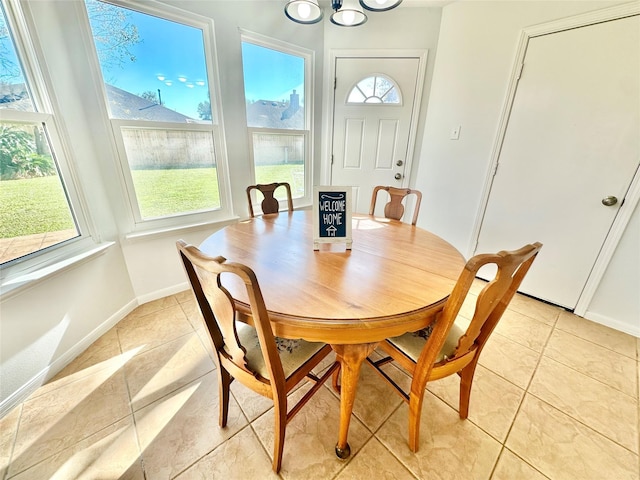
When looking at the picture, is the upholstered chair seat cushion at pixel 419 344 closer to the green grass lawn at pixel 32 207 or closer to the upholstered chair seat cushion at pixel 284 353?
the upholstered chair seat cushion at pixel 284 353

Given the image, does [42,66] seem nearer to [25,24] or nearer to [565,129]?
[25,24]

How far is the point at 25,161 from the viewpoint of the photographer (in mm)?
1310

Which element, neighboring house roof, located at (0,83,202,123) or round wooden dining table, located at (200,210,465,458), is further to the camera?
neighboring house roof, located at (0,83,202,123)

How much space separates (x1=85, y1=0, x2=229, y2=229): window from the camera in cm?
167

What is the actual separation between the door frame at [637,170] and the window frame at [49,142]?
3161mm

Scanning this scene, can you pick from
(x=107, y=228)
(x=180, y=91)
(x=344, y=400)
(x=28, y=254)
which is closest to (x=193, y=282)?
(x=344, y=400)

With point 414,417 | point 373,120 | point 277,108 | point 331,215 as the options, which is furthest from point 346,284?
point 373,120

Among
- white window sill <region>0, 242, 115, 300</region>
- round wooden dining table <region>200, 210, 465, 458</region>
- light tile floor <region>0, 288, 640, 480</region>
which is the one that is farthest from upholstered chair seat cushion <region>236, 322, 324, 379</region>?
white window sill <region>0, 242, 115, 300</region>

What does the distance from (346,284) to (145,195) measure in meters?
1.84

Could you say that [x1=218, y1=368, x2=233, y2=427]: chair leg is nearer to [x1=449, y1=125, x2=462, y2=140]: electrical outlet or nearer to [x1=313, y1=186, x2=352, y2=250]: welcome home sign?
[x1=313, y1=186, x2=352, y2=250]: welcome home sign

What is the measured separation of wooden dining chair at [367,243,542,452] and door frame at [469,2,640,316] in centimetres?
161

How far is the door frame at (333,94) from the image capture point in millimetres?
2502

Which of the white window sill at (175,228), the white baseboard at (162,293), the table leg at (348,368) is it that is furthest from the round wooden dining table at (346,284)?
the white baseboard at (162,293)

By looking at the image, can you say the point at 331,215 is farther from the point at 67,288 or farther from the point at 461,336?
the point at 67,288
